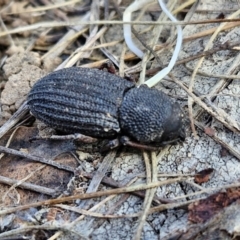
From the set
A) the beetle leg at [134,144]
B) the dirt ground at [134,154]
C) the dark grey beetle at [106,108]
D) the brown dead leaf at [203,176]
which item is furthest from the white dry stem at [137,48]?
the brown dead leaf at [203,176]

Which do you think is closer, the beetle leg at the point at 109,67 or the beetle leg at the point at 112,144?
the beetle leg at the point at 112,144

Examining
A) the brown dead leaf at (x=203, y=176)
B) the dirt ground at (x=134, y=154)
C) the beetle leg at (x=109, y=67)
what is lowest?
the brown dead leaf at (x=203, y=176)

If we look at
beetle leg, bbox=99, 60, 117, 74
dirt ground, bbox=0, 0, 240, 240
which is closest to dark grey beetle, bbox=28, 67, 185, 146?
dirt ground, bbox=0, 0, 240, 240

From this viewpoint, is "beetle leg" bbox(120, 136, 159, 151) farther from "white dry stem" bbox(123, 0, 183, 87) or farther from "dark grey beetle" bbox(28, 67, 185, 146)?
"white dry stem" bbox(123, 0, 183, 87)

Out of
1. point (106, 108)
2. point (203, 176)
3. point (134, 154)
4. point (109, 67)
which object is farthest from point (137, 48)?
point (203, 176)

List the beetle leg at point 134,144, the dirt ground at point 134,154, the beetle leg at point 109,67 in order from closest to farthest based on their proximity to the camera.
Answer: the dirt ground at point 134,154 < the beetle leg at point 134,144 < the beetle leg at point 109,67

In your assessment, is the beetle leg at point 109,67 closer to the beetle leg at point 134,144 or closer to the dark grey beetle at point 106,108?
the dark grey beetle at point 106,108
